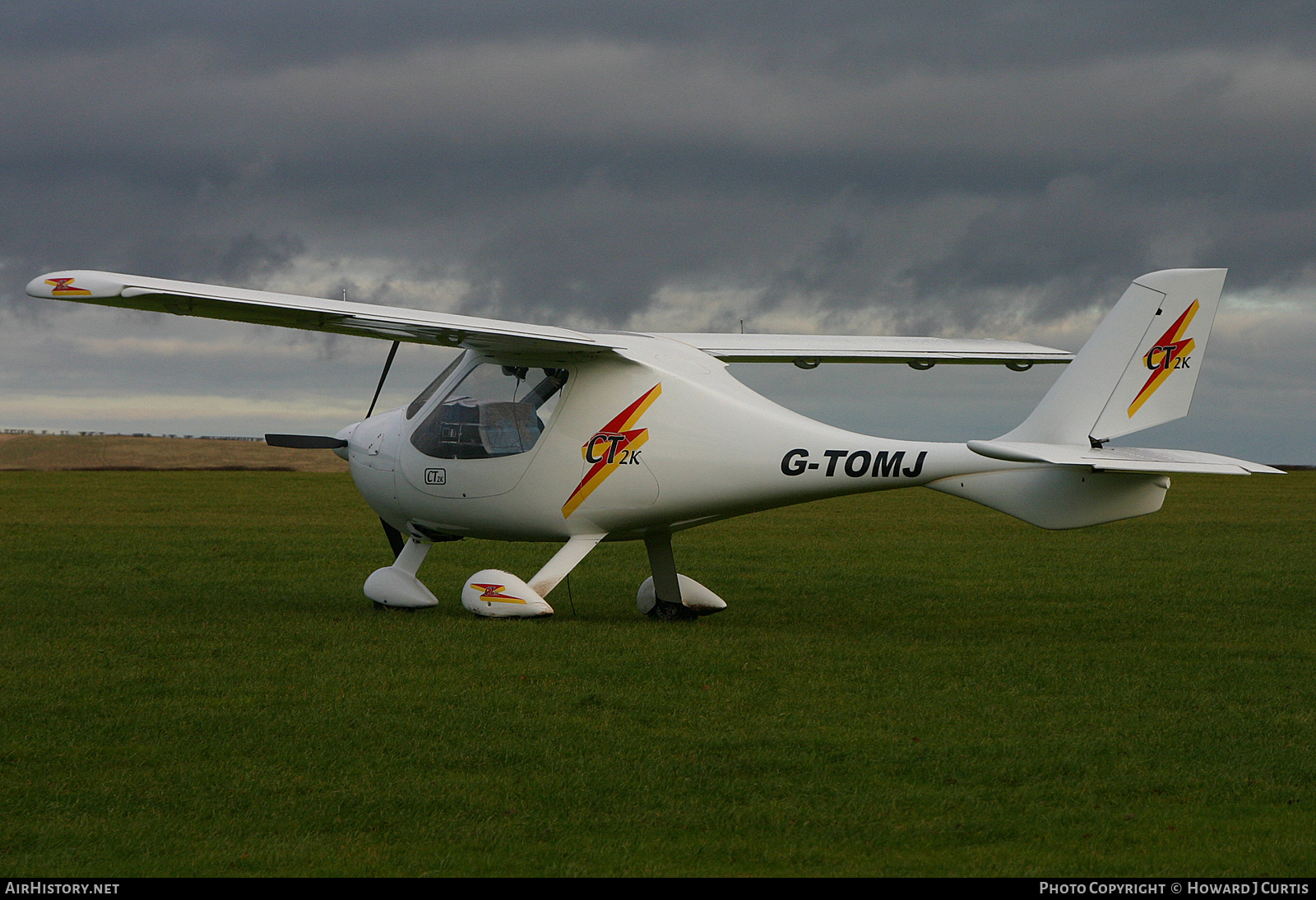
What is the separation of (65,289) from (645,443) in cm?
524

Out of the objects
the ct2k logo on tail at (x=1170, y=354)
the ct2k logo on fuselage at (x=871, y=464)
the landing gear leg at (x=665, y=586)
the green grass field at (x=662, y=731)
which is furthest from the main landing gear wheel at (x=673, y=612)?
the ct2k logo on tail at (x=1170, y=354)

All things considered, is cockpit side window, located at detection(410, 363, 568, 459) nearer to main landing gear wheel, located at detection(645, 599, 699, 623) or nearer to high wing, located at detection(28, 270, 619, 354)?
high wing, located at detection(28, 270, 619, 354)

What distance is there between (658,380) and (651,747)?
539 centimetres

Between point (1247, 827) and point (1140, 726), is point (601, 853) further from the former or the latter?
point (1140, 726)

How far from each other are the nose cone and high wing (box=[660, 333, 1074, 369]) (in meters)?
3.74

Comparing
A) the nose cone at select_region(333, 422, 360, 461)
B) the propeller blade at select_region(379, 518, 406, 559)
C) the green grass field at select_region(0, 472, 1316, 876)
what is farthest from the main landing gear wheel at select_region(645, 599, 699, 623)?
the nose cone at select_region(333, 422, 360, 461)

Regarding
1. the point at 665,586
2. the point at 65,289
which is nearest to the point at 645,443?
the point at 665,586

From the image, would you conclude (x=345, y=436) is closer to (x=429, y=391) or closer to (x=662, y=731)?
(x=429, y=391)

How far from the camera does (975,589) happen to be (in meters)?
17.0

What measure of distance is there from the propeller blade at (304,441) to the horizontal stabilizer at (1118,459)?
757 centimetres

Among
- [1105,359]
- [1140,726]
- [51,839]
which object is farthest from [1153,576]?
[51,839]

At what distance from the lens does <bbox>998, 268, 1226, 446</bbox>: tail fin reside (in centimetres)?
1127

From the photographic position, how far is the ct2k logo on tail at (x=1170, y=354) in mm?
11266

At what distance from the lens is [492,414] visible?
13.3 meters
